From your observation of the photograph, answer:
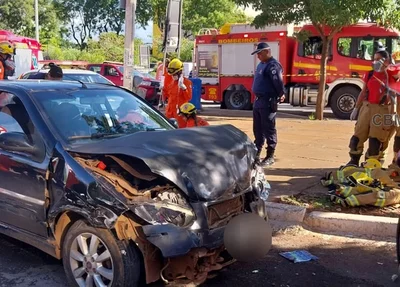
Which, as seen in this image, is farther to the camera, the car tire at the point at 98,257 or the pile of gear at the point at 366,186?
the pile of gear at the point at 366,186

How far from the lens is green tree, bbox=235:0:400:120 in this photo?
12.2 m

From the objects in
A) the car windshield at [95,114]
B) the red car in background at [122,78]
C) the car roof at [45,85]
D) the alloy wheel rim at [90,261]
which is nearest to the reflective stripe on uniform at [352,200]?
the car windshield at [95,114]

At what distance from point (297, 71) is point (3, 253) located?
1408 cm

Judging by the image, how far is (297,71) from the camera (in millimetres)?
17688

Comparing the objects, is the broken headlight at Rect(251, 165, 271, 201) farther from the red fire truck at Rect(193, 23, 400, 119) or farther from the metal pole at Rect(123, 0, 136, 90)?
the red fire truck at Rect(193, 23, 400, 119)

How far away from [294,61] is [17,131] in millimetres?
14273

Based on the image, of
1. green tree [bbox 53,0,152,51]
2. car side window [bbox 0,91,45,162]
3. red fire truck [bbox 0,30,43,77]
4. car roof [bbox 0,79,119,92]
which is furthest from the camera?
green tree [bbox 53,0,152,51]

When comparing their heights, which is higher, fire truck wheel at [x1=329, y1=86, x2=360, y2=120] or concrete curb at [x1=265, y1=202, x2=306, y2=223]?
fire truck wheel at [x1=329, y1=86, x2=360, y2=120]

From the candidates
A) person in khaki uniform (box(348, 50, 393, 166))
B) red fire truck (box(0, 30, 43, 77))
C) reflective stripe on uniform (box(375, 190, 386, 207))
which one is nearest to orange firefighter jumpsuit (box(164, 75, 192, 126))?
person in khaki uniform (box(348, 50, 393, 166))

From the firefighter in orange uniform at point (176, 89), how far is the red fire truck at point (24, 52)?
16.0 m

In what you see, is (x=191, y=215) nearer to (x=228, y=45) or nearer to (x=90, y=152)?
(x=90, y=152)

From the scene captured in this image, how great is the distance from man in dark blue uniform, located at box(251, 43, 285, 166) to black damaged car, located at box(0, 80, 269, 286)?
3.31 m

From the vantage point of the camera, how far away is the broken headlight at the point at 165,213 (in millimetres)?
3600

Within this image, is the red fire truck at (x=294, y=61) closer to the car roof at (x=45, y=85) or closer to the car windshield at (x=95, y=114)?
the car windshield at (x=95, y=114)
